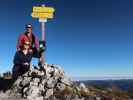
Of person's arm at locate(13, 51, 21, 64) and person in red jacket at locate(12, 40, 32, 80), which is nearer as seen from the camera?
person in red jacket at locate(12, 40, 32, 80)

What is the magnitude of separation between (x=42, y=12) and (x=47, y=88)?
5.35 metres

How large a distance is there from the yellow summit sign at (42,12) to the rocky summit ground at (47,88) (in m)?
3.52

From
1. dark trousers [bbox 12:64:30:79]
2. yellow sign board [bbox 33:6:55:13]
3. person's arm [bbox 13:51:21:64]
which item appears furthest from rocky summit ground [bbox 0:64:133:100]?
yellow sign board [bbox 33:6:55:13]

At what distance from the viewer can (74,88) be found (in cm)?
2188

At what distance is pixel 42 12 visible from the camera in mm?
22359

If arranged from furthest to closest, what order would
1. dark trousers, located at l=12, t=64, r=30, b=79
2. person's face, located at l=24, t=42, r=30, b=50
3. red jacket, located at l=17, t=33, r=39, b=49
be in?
dark trousers, located at l=12, t=64, r=30, b=79 → person's face, located at l=24, t=42, r=30, b=50 → red jacket, located at l=17, t=33, r=39, b=49

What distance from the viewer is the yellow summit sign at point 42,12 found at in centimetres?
2217

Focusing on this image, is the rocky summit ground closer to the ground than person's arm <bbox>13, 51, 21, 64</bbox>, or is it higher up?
closer to the ground

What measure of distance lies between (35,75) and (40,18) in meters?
4.01

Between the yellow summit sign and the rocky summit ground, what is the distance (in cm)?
352

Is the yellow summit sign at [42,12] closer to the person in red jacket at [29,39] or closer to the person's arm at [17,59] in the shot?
the person in red jacket at [29,39]

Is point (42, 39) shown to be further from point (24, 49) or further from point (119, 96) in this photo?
point (119, 96)

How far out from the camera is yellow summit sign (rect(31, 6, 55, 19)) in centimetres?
2217

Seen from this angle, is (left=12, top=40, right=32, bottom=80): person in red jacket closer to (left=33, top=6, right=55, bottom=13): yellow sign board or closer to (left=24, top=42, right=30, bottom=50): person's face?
(left=24, top=42, right=30, bottom=50): person's face
